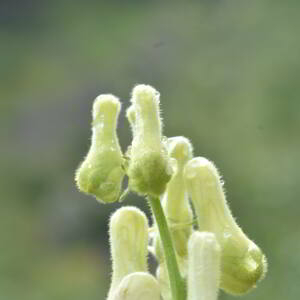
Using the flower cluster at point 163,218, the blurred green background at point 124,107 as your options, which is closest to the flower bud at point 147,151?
the flower cluster at point 163,218

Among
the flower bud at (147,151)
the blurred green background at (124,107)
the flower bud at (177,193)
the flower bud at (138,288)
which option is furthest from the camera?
the blurred green background at (124,107)

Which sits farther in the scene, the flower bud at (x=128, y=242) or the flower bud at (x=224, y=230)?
the flower bud at (x=128, y=242)

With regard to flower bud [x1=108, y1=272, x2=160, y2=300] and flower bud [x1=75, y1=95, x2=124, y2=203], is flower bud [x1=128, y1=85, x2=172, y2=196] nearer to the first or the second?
flower bud [x1=75, y1=95, x2=124, y2=203]

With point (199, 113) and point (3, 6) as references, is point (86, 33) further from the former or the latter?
point (199, 113)

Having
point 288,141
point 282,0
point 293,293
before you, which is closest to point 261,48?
point 282,0

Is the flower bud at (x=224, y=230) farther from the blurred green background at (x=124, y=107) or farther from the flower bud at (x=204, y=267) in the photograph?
the blurred green background at (x=124, y=107)

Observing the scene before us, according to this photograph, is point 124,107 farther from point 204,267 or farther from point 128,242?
point 204,267

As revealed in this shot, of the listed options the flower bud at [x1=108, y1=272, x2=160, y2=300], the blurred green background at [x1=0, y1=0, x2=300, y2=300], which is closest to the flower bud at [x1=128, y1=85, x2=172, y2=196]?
the flower bud at [x1=108, y1=272, x2=160, y2=300]
